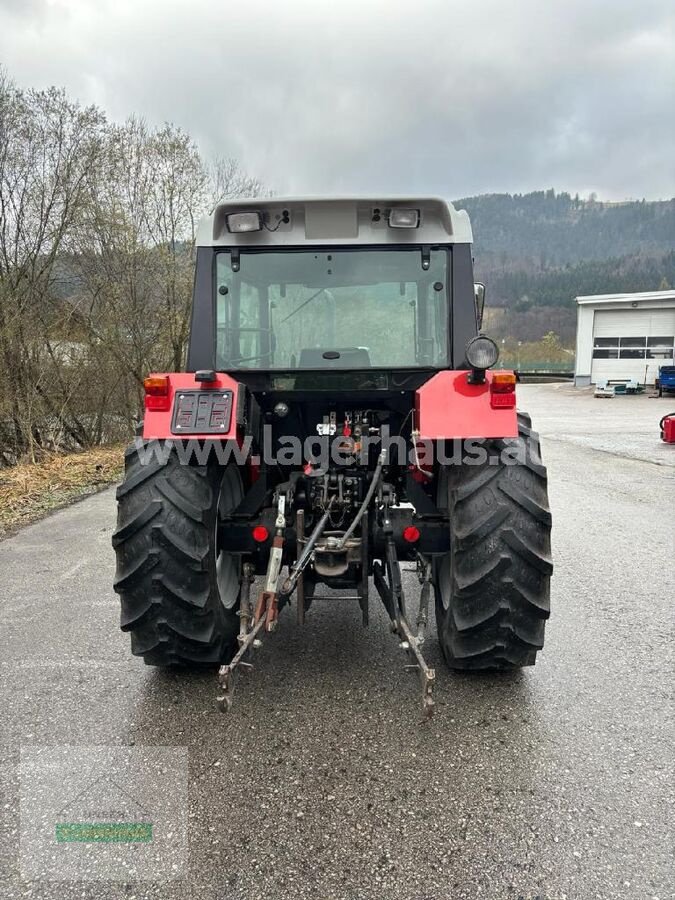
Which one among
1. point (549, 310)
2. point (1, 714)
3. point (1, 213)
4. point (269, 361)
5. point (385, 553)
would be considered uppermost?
point (549, 310)

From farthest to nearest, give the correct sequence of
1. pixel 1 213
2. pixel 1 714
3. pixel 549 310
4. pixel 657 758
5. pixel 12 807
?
pixel 549 310, pixel 1 213, pixel 1 714, pixel 657 758, pixel 12 807

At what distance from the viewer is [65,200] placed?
36.4 feet

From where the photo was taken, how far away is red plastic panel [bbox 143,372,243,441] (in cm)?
280

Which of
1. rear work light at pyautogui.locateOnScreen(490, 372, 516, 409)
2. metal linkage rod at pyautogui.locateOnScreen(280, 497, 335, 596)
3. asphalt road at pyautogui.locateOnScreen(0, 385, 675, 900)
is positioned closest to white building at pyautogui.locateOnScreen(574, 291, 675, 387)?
asphalt road at pyautogui.locateOnScreen(0, 385, 675, 900)

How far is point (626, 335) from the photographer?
34.4 meters

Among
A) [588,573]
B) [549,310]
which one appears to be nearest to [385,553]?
[588,573]

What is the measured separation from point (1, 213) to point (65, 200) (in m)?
1.11

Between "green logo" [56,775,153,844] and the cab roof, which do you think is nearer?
"green logo" [56,775,153,844]

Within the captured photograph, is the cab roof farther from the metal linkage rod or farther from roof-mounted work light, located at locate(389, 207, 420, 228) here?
the metal linkage rod

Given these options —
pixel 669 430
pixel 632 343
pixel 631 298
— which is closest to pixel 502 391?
pixel 669 430

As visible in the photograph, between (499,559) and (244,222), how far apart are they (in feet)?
6.75

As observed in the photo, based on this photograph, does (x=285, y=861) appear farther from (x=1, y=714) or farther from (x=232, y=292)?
(x=232, y=292)

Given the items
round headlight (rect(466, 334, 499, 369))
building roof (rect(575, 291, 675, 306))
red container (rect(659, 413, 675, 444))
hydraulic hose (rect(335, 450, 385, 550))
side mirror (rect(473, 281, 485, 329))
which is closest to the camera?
round headlight (rect(466, 334, 499, 369))

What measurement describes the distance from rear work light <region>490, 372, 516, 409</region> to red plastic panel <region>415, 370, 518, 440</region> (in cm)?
2
